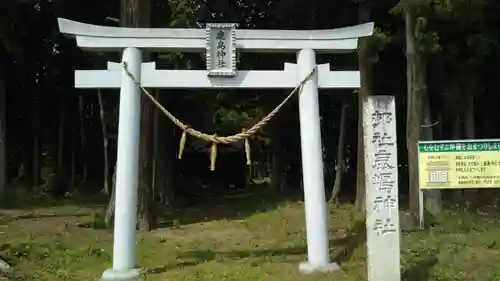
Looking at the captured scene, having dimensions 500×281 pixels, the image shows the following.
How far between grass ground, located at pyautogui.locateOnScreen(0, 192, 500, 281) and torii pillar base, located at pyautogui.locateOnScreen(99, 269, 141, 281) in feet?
0.52

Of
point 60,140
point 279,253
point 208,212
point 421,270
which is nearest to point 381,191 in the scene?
point 421,270

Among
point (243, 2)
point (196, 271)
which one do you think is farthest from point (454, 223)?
point (243, 2)

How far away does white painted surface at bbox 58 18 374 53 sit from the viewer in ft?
27.4

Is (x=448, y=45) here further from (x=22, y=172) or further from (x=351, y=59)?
(x=22, y=172)

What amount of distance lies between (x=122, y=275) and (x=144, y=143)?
234 inches

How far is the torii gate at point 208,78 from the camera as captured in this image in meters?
8.23

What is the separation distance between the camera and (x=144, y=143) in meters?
13.6

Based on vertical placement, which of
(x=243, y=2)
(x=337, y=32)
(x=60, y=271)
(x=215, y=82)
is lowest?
(x=60, y=271)

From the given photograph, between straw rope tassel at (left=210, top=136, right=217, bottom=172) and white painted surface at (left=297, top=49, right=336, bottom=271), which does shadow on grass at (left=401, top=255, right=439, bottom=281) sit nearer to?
white painted surface at (left=297, top=49, right=336, bottom=271)

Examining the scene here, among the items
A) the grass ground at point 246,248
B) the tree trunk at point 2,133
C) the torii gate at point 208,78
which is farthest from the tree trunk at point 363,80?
the tree trunk at point 2,133

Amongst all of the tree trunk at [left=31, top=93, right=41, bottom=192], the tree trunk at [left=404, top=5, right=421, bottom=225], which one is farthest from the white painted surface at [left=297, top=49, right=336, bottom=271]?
the tree trunk at [left=31, top=93, right=41, bottom=192]

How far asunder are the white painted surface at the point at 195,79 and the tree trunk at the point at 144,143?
15.6 ft

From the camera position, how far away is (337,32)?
876cm

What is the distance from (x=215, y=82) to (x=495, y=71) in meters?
11.6
